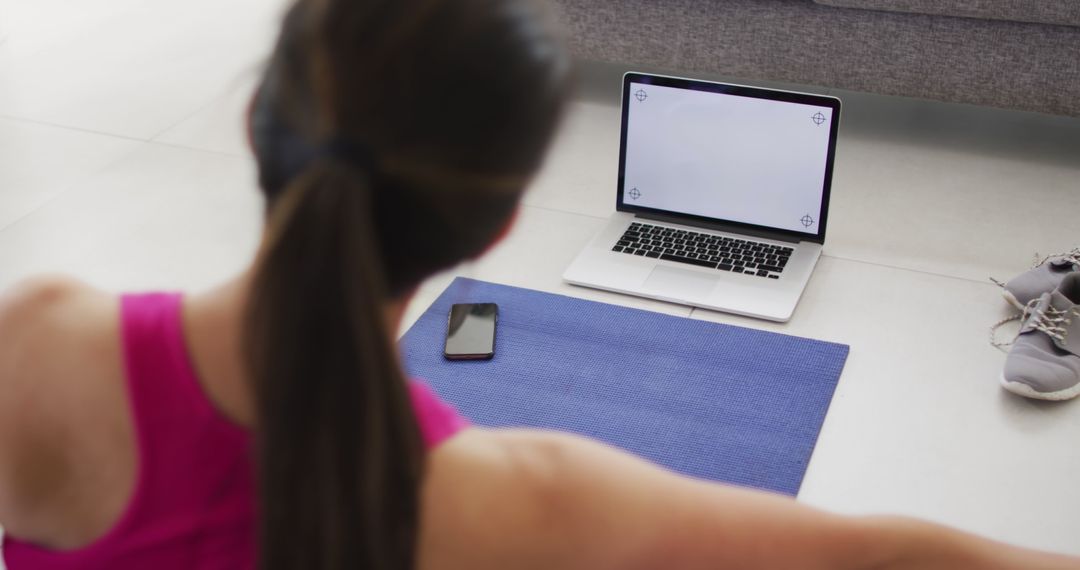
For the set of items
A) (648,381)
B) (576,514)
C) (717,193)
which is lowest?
(648,381)

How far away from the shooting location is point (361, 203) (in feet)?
2.01

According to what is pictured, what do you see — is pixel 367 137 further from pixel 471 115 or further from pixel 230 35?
pixel 230 35

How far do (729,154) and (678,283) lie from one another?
0.22 metres

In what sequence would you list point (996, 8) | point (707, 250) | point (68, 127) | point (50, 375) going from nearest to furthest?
point (50, 375), point (707, 250), point (996, 8), point (68, 127)

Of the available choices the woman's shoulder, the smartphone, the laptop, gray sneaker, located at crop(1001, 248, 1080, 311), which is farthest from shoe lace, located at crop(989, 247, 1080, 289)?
the woman's shoulder

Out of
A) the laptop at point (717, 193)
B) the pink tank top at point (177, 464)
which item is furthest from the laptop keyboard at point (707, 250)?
the pink tank top at point (177, 464)

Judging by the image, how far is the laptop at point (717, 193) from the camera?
175 centimetres

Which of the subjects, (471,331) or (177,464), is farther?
(471,331)

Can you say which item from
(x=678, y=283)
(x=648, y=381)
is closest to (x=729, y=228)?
(x=678, y=283)

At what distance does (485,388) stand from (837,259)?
660 millimetres

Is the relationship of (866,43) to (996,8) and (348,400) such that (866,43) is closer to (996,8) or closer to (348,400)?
(996,8)

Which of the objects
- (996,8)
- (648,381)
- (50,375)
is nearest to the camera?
(50,375)

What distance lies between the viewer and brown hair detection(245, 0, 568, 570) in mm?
616

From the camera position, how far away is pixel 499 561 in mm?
698
